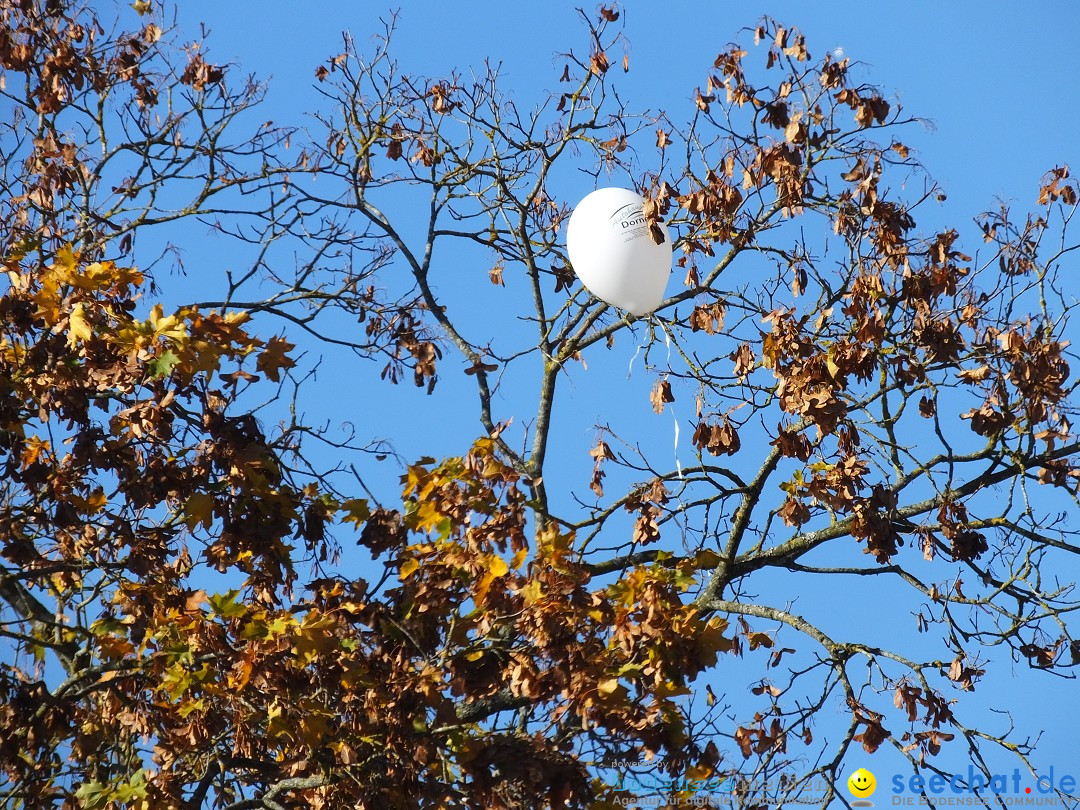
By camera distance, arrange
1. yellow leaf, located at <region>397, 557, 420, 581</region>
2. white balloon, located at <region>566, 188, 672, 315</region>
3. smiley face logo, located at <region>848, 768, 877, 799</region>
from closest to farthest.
A: yellow leaf, located at <region>397, 557, 420, 581</region>
white balloon, located at <region>566, 188, 672, 315</region>
smiley face logo, located at <region>848, 768, 877, 799</region>

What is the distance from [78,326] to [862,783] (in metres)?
4.86

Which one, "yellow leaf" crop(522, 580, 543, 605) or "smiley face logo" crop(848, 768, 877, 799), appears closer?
"yellow leaf" crop(522, 580, 543, 605)

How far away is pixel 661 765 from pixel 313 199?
11.5 ft

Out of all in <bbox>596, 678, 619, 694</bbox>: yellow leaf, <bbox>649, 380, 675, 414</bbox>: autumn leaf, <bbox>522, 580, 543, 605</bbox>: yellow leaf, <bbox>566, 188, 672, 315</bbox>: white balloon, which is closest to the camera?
<bbox>596, 678, 619, 694</bbox>: yellow leaf

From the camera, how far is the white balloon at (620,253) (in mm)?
4789

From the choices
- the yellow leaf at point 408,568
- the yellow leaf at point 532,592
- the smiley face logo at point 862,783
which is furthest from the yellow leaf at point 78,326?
the smiley face logo at point 862,783

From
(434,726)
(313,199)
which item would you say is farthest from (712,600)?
(313,199)

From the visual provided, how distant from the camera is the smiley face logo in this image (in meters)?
6.78

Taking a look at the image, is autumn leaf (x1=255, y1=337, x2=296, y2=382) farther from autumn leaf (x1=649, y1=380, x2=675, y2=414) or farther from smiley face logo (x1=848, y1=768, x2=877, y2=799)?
smiley face logo (x1=848, y1=768, x2=877, y2=799)

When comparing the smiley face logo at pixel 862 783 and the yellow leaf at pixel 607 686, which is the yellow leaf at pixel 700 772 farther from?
the smiley face logo at pixel 862 783

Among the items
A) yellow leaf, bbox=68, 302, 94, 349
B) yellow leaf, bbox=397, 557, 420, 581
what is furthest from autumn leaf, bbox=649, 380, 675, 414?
yellow leaf, bbox=68, 302, 94, 349

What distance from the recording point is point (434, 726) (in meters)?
3.70

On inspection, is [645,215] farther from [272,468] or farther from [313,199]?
[313,199]

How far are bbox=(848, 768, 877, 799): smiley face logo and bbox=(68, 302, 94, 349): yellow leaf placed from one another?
4706 mm
